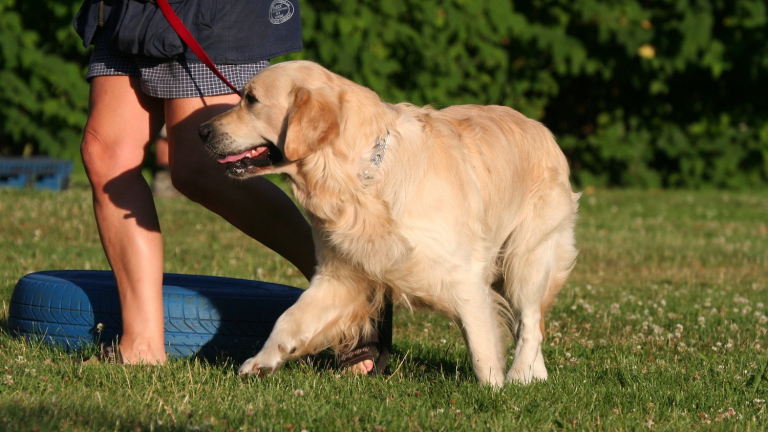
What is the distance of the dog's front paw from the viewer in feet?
12.4

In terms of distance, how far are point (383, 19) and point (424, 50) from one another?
2.21ft

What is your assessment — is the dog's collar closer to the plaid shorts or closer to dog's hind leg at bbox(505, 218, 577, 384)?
the plaid shorts

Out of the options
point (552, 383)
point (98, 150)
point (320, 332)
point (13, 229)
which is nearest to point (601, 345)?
point (552, 383)

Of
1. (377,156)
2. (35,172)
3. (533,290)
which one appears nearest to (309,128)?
(377,156)

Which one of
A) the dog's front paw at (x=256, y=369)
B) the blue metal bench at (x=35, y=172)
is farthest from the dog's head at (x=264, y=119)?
the blue metal bench at (x=35, y=172)

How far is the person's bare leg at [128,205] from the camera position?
4.05 metres

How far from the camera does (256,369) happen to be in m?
3.79

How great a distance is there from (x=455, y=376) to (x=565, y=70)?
9202mm

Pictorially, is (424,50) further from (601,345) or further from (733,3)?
(601,345)

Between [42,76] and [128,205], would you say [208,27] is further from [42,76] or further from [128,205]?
[42,76]

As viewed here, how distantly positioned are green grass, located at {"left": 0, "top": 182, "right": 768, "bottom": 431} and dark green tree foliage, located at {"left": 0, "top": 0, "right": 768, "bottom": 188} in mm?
3366

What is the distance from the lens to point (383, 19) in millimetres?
11227

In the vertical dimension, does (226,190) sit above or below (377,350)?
above

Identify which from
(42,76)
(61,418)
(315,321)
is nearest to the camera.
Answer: (61,418)
